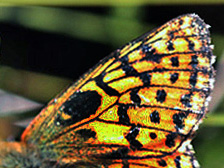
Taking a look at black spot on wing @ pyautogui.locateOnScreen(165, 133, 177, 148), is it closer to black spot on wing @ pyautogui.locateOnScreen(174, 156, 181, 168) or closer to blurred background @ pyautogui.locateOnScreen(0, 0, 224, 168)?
black spot on wing @ pyautogui.locateOnScreen(174, 156, 181, 168)

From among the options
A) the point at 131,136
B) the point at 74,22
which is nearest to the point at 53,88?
the point at 74,22

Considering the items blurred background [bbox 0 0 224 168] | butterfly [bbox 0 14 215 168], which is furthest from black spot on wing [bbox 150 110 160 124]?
blurred background [bbox 0 0 224 168]

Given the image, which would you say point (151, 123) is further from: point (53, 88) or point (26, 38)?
point (26, 38)

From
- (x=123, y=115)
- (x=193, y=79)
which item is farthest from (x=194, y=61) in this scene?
(x=123, y=115)

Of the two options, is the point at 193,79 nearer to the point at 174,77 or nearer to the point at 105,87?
the point at 174,77

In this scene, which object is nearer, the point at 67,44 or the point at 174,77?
the point at 174,77

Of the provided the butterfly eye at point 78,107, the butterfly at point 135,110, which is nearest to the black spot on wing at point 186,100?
the butterfly at point 135,110

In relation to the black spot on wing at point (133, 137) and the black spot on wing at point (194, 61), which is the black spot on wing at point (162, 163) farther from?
the black spot on wing at point (194, 61)
